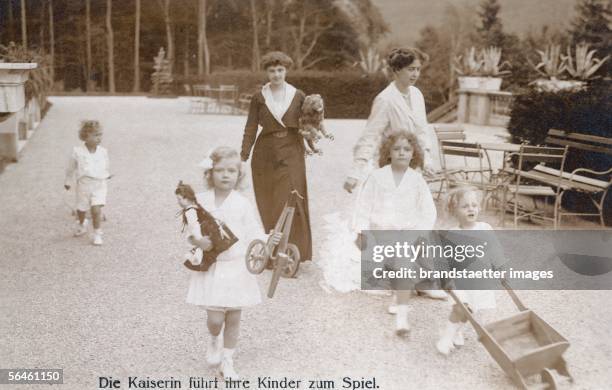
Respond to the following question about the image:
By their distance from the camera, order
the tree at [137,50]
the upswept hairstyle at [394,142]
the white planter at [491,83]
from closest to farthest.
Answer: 1. the upswept hairstyle at [394,142]
2. the tree at [137,50]
3. the white planter at [491,83]

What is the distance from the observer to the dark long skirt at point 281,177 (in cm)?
413

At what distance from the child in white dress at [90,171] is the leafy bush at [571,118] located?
375 centimetres

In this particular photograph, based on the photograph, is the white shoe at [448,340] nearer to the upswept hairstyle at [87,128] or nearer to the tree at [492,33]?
the upswept hairstyle at [87,128]

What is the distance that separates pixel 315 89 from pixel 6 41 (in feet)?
47.6

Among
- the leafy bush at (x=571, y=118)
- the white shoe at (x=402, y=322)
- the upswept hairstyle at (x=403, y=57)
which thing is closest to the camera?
the white shoe at (x=402, y=322)

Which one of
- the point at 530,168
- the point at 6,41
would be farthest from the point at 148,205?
the point at 530,168

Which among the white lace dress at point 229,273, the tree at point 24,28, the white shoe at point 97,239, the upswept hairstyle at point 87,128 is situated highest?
the tree at point 24,28

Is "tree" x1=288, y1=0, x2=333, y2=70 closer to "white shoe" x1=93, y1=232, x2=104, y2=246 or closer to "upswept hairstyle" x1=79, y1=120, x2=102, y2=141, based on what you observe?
"upswept hairstyle" x1=79, y1=120, x2=102, y2=141

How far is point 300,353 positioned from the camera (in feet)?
9.58

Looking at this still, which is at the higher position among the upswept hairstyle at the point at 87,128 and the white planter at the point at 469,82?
the white planter at the point at 469,82

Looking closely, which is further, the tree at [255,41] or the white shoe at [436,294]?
the tree at [255,41]

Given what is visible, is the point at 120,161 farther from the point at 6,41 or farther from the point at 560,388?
the point at 560,388

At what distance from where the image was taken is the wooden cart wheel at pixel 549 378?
8.30 feet

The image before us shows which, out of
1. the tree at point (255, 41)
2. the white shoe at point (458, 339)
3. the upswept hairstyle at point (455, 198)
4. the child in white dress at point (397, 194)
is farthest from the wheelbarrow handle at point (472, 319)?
the tree at point (255, 41)
